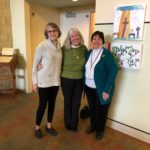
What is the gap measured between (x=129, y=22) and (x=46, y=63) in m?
1.11

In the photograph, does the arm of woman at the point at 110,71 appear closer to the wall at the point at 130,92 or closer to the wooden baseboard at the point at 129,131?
the wall at the point at 130,92

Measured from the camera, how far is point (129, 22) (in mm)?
2049

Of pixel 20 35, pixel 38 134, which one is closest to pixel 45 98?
pixel 38 134

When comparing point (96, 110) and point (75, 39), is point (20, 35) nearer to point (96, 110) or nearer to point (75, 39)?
point (75, 39)

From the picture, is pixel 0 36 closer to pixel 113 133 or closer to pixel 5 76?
pixel 5 76

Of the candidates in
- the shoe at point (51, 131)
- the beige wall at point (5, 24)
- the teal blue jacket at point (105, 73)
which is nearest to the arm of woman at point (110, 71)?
the teal blue jacket at point (105, 73)

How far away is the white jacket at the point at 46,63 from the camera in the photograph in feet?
6.56

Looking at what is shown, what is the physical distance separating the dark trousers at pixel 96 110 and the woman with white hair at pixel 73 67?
6.2 inches

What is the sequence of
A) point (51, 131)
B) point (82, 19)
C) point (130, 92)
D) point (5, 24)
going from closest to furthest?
point (130, 92) < point (51, 131) < point (5, 24) < point (82, 19)

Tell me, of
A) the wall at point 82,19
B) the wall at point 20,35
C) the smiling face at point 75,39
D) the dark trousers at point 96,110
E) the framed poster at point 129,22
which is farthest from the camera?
the wall at point 82,19

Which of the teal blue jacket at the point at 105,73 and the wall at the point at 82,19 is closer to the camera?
the teal blue jacket at the point at 105,73

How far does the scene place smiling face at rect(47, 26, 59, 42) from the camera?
6.50ft

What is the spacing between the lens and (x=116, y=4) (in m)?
2.13

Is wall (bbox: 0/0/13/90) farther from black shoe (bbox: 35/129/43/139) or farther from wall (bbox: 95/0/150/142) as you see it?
wall (bbox: 95/0/150/142)
